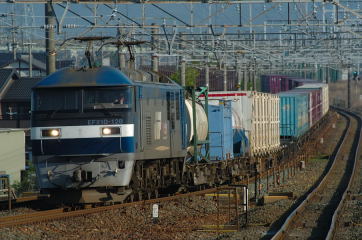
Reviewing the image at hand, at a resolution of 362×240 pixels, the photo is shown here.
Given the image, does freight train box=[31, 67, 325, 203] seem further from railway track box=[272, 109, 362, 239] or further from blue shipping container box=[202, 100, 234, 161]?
blue shipping container box=[202, 100, 234, 161]

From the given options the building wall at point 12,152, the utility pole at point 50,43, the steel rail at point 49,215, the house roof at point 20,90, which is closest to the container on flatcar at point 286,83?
the house roof at point 20,90

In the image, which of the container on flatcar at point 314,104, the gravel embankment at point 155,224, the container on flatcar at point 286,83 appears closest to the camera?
the gravel embankment at point 155,224

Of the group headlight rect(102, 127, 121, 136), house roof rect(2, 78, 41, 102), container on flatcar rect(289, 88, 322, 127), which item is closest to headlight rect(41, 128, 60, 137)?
headlight rect(102, 127, 121, 136)

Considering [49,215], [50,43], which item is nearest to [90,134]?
[49,215]

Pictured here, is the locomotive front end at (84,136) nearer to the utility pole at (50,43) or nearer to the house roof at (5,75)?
the utility pole at (50,43)

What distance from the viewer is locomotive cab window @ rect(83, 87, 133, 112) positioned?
714 inches

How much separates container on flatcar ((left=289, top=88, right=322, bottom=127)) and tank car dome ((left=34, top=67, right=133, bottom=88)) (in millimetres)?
37069

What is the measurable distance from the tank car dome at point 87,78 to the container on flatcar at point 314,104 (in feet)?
122

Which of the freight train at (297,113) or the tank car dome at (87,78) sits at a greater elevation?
the tank car dome at (87,78)

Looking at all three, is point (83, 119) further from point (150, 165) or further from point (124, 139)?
point (150, 165)

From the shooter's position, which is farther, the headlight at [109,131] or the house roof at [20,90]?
the house roof at [20,90]

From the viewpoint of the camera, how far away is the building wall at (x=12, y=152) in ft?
113

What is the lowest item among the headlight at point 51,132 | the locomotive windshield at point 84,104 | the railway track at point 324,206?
the railway track at point 324,206

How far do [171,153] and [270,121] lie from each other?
16782 mm
